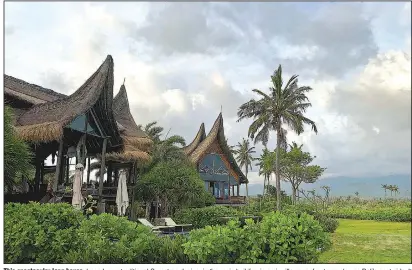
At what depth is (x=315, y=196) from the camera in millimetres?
27359

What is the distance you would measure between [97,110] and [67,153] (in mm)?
1552

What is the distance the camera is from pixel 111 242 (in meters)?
5.57

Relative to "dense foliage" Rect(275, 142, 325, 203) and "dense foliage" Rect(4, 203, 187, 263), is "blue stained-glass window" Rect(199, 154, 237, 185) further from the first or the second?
"dense foliage" Rect(4, 203, 187, 263)

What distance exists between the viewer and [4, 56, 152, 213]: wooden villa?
10320 mm

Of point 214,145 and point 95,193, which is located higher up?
point 214,145

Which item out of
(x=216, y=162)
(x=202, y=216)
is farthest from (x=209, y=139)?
(x=202, y=216)

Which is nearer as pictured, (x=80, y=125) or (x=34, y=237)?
(x=34, y=237)

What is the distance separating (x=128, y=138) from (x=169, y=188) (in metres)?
3.27

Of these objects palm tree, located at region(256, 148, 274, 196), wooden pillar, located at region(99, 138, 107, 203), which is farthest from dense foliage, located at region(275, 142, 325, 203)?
wooden pillar, located at region(99, 138, 107, 203)

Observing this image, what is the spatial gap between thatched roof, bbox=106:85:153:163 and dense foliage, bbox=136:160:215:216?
2.01m

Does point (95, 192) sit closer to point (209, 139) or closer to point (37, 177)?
point (37, 177)

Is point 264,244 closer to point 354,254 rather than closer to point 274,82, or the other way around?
point 354,254

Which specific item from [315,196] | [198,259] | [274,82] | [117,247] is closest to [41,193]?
[117,247]

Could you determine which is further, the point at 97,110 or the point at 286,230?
the point at 97,110
